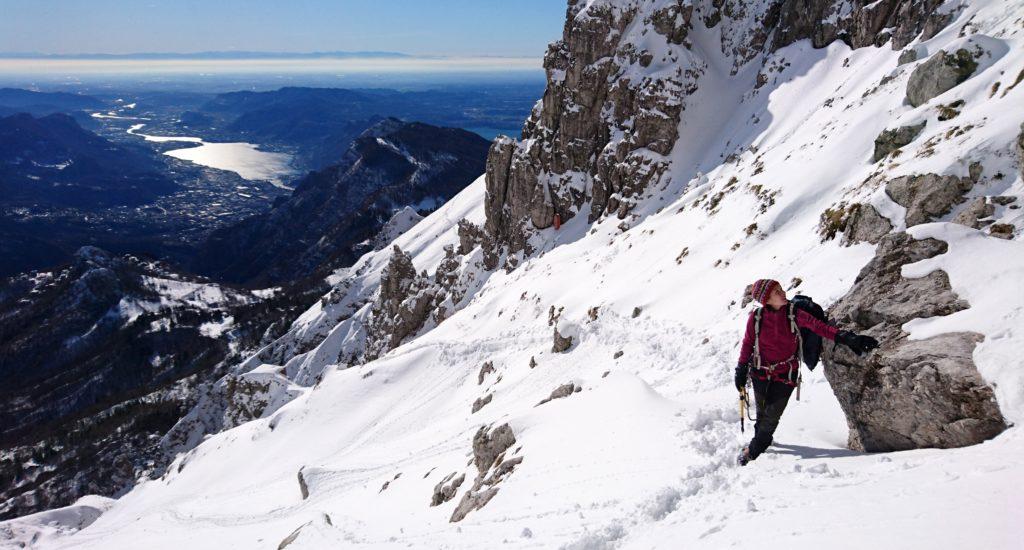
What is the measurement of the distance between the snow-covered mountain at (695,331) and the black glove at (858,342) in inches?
14.2

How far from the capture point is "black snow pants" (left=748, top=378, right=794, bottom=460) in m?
8.36

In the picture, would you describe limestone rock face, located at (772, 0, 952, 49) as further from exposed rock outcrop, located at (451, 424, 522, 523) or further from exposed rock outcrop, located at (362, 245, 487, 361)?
exposed rock outcrop, located at (362, 245, 487, 361)

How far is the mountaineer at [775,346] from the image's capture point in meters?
8.04

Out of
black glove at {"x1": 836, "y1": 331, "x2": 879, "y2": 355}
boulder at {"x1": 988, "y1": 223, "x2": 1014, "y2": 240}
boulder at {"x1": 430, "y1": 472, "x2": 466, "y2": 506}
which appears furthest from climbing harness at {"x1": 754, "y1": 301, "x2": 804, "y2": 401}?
boulder at {"x1": 430, "y1": 472, "x2": 466, "y2": 506}

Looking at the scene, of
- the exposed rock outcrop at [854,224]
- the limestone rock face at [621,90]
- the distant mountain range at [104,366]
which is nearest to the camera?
the exposed rock outcrop at [854,224]

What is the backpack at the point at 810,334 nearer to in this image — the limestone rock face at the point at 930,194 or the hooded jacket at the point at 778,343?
the hooded jacket at the point at 778,343

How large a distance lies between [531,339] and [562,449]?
68.7 ft

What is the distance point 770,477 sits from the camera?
7.72 metres

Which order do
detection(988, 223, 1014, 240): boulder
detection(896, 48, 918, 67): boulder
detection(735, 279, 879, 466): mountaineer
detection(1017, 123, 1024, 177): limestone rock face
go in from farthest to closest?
detection(896, 48, 918, 67): boulder
detection(1017, 123, 1024, 177): limestone rock face
detection(988, 223, 1014, 240): boulder
detection(735, 279, 879, 466): mountaineer

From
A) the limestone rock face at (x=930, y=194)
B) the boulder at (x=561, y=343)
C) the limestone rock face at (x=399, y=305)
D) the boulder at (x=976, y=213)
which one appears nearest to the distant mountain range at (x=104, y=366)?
the limestone rock face at (x=399, y=305)

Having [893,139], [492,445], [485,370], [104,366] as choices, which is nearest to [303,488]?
[485,370]

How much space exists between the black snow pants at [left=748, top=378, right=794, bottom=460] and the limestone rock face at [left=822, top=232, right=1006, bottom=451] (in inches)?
37.1

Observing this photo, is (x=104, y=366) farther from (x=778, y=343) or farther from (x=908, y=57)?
(x=908, y=57)

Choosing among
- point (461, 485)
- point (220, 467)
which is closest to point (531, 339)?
point (461, 485)
